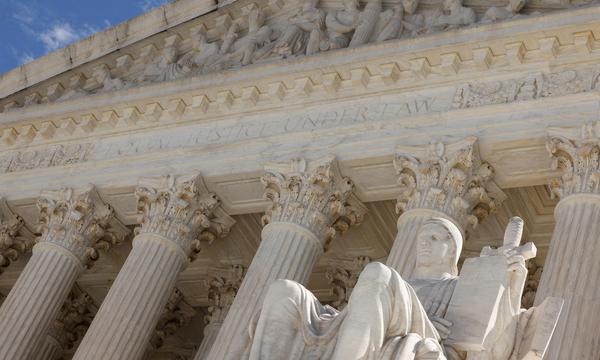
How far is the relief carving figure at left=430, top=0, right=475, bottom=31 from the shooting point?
69.0ft

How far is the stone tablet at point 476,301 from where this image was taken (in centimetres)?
885

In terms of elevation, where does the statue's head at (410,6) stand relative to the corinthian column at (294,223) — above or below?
above

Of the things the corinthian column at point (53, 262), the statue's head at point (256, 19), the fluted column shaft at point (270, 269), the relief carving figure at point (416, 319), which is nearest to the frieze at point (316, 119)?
the corinthian column at point (53, 262)

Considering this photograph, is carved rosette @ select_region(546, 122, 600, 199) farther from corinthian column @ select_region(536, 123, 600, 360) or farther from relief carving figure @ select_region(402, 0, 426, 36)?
relief carving figure @ select_region(402, 0, 426, 36)

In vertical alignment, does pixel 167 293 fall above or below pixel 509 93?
below

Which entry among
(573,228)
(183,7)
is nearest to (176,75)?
(183,7)

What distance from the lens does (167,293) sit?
70.3ft

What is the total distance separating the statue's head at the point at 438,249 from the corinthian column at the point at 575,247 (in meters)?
5.97

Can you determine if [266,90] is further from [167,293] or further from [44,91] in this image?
[44,91]

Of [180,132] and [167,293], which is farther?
[180,132]

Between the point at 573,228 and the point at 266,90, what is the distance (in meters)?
7.56

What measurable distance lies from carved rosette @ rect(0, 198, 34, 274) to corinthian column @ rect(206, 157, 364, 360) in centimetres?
707

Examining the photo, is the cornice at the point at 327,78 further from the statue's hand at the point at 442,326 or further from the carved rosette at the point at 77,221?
the statue's hand at the point at 442,326

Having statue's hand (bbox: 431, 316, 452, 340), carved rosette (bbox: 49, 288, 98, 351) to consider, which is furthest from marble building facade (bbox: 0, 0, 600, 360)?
statue's hand (bbox: 431, 316, 452, 340)
